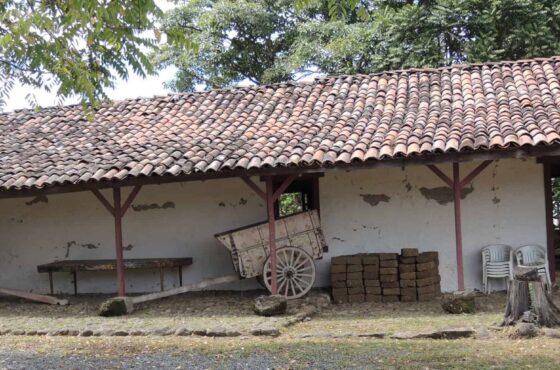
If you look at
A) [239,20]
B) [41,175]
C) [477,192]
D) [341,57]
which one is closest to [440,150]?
[477,192]

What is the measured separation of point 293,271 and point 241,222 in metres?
1.54

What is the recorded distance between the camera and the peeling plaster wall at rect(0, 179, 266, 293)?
11.4 m

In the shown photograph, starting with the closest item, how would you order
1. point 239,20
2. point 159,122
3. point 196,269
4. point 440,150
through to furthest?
point 440,150, point 196,269, point 159,122, point 239,20

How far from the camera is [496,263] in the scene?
33.8ft

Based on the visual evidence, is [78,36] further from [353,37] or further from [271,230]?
[353,37]

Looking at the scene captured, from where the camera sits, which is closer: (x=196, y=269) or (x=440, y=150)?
(x=440, y=150)

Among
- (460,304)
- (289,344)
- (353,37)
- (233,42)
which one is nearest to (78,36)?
(289,344)

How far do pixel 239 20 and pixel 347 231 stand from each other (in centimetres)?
1137

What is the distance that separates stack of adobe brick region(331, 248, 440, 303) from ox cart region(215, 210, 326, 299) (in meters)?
0.52

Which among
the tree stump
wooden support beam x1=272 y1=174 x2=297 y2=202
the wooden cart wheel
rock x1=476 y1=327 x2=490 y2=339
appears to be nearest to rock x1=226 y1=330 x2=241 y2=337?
the wooden cart wheel

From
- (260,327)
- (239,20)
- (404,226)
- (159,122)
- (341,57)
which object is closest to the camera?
(260,327)

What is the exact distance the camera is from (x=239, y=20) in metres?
20.4

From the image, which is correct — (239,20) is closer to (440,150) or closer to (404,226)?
(404,226)

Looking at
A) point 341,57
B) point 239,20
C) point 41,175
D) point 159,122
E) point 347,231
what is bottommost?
point 347,231
